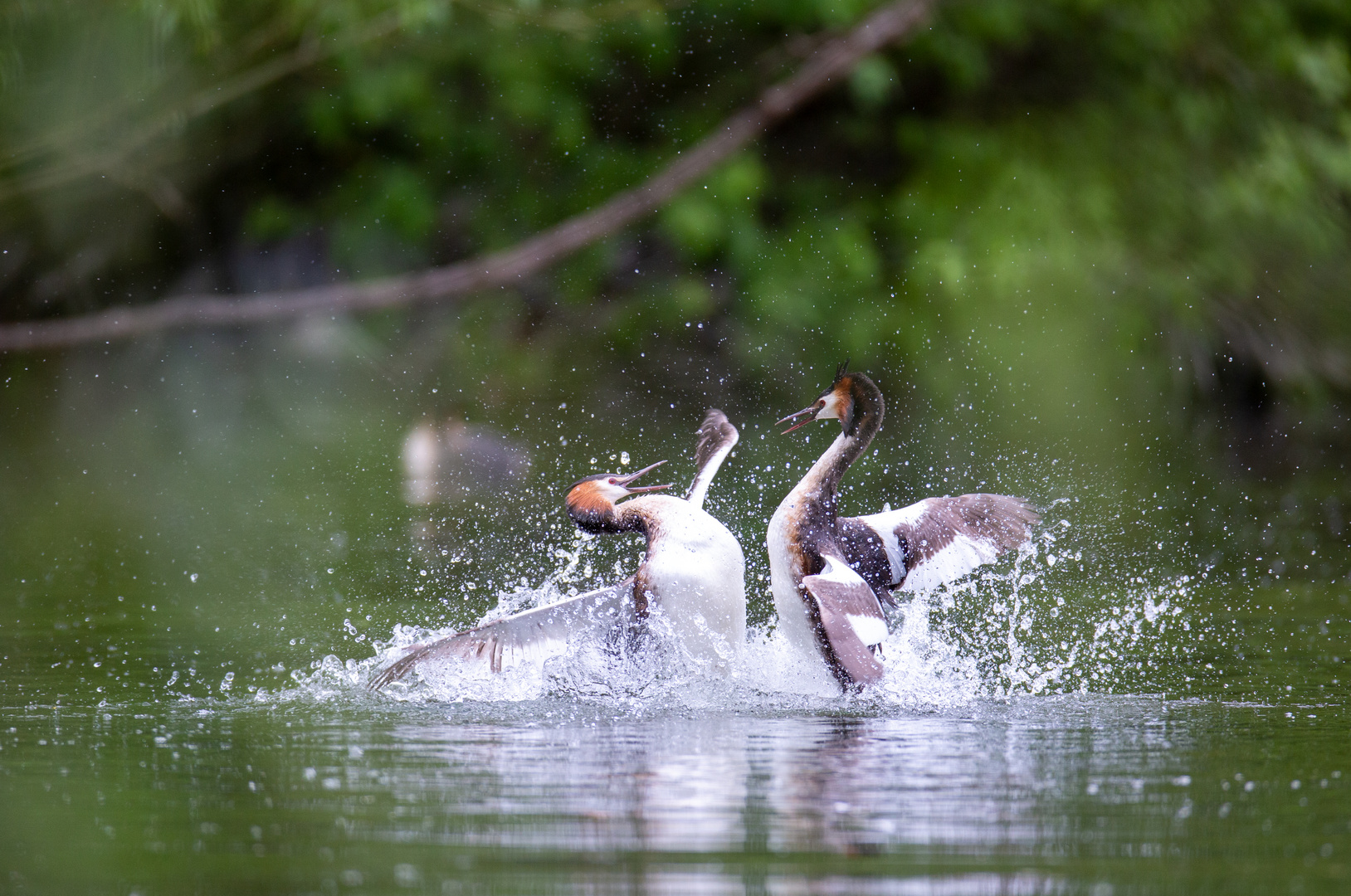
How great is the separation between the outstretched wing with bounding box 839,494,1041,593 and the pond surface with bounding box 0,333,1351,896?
0.47 ft

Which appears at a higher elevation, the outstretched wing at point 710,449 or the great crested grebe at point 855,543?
the outstretched wing at point 710,449

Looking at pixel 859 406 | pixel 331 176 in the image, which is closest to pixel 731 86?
pixel 331 176

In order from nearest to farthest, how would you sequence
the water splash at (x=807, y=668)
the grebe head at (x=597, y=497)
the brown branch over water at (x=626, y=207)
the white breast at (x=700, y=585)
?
the water splash at (x=807, y=668) < the white breast at (x=700, y=585) < the grebe head at (x=597, y=497) < the brown branch over water at (x=626, y=207)

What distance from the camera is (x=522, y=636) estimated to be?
207 inches

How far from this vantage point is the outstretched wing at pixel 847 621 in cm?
488

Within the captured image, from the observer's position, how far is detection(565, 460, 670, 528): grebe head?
575 centimetres

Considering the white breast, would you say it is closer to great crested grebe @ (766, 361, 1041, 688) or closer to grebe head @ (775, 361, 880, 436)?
great crested grebe @ (766, 361, 1041, 688)

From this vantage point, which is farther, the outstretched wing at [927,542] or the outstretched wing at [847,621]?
the outstretched wing at [927,542]

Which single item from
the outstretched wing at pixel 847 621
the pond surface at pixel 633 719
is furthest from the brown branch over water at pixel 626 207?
the outstretched wing at pixel 847 621

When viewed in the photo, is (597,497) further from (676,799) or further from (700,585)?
(676,799)

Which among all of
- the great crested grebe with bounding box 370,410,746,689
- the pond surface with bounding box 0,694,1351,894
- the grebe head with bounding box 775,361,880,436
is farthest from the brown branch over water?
the pond surface with bounding box 0,694,1351,894

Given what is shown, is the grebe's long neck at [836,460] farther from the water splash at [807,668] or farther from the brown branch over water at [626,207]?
the brown branch over water at [626,207]

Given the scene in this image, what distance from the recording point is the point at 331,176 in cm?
1670

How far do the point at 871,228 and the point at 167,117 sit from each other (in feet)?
27.7
